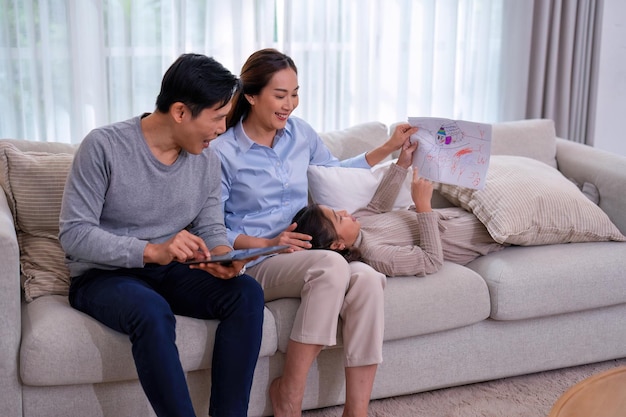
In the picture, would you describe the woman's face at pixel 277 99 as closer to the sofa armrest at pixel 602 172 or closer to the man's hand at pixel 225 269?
the man's hand at pixel 225 269

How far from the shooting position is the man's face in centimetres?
209

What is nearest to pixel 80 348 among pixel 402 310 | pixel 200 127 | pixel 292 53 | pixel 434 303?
pixel 200 127

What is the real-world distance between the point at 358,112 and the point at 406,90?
0.27 metres

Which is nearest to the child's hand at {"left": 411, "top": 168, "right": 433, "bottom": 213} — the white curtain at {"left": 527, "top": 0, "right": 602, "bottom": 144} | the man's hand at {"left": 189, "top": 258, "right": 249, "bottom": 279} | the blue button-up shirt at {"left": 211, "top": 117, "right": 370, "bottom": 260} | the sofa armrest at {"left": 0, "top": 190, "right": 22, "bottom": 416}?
the blue button-up shirt at {"left": 211, "top": 117, "right": 370, "bottom": 260}

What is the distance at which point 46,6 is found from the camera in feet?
10.3

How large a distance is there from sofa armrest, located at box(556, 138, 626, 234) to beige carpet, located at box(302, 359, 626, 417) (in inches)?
25.3

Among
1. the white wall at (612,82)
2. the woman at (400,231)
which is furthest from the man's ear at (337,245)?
the white wall at (612,82)

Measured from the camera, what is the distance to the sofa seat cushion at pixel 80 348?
2.04 meters

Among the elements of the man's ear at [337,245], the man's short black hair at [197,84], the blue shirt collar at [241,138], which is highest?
the man's short black hair at [197,84]

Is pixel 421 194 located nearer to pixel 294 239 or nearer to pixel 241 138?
pixel 294 239

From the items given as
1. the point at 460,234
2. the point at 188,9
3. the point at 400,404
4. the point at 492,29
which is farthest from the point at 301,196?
the point at 492,29

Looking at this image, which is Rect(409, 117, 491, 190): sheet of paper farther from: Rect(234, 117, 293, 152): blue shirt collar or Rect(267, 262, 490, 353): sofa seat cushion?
Rect(234, 117, 293, 152): blue shirt collar

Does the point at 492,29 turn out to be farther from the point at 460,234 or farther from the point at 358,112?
the point at 460,234

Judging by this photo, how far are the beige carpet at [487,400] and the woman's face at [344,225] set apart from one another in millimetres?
514
